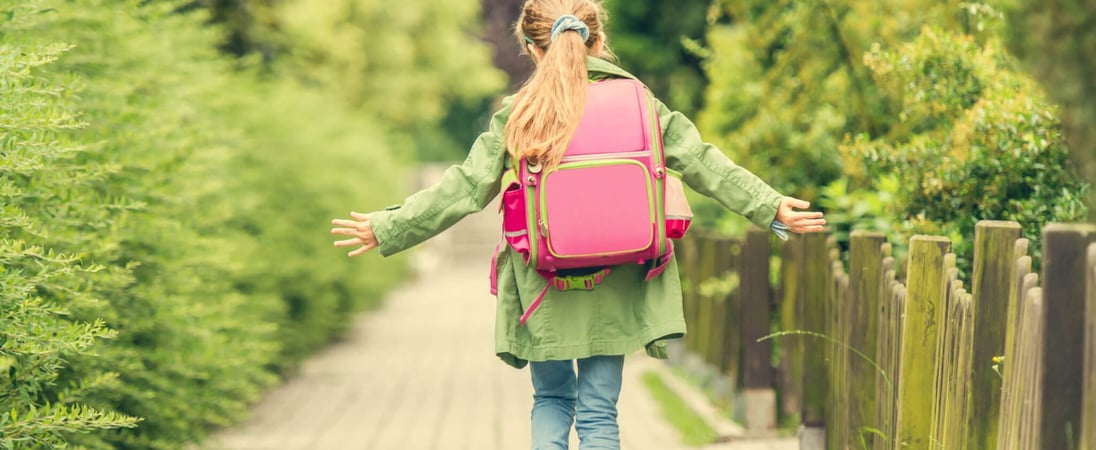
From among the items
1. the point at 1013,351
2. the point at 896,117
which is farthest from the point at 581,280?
the point at 896,117

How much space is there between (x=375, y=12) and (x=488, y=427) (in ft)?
63.5

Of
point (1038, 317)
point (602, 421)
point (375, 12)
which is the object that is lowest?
point (602, 421)

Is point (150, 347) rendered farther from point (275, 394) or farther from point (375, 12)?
point (375, 12)

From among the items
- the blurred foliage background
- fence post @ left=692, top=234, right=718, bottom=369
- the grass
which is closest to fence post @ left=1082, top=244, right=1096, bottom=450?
the blurred foliage background

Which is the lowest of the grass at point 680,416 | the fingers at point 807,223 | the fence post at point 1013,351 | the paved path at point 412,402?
the paved path at point 412,402

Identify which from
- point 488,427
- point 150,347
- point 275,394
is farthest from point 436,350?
point 150,347

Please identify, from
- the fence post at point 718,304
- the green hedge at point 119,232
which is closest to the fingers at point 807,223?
the green hedge at point 119,232

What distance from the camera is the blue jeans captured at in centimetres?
414

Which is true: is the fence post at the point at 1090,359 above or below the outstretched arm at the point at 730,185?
below

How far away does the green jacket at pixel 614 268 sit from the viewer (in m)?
4.10

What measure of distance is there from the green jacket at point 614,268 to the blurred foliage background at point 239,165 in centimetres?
84

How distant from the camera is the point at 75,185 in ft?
15.3

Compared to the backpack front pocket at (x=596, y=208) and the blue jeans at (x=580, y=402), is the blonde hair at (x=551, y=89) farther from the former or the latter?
the blue jeans at (x=580, y=402)

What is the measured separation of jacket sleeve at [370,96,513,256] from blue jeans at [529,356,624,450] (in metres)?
0.51
